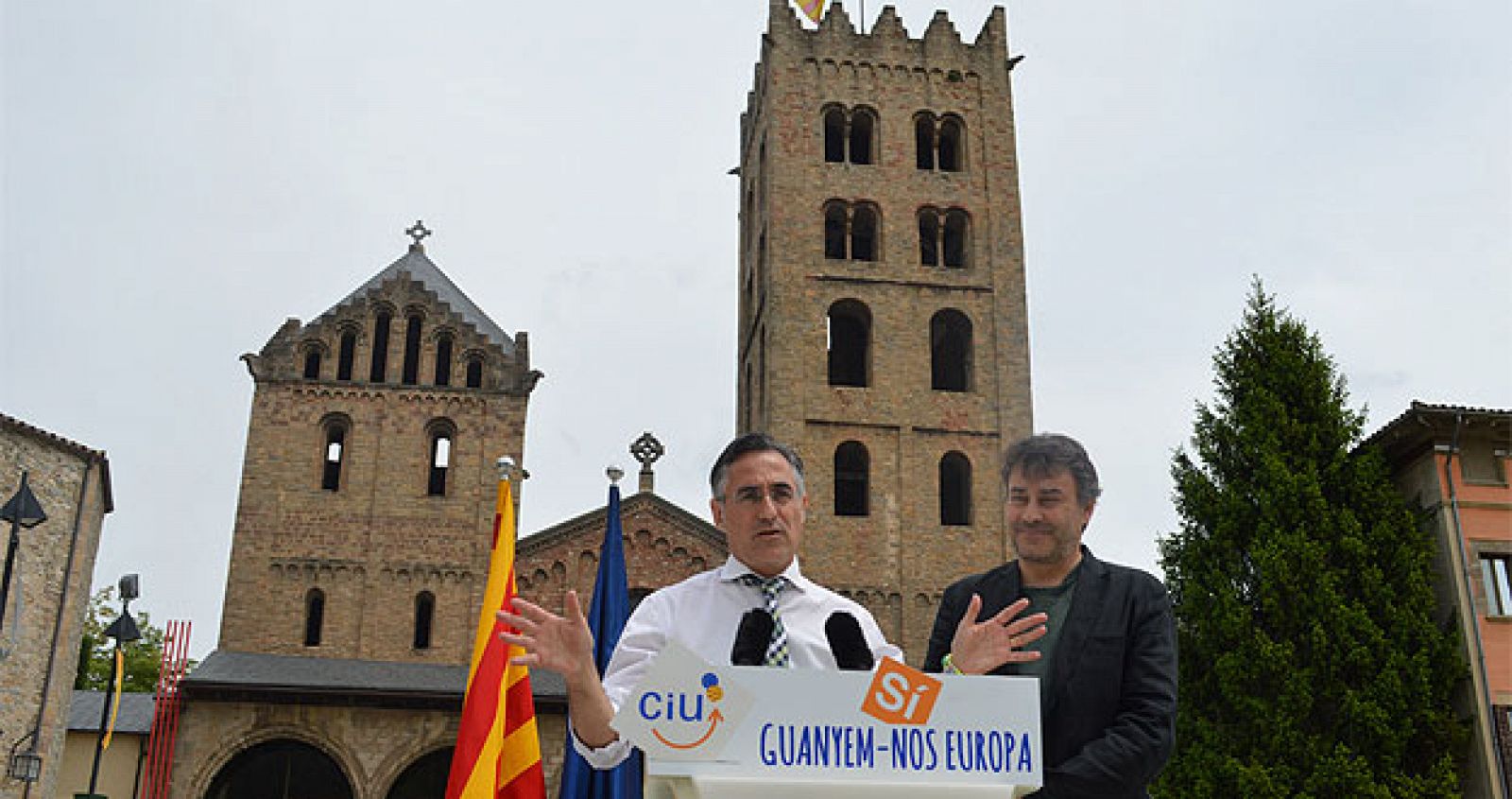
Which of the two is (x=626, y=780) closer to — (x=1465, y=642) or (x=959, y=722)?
(x=959, y=722)

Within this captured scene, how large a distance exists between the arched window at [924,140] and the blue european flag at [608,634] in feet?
76.7

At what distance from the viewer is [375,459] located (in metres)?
29.3

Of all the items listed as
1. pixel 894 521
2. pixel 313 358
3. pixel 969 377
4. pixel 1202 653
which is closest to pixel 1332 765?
pixel 1202 653

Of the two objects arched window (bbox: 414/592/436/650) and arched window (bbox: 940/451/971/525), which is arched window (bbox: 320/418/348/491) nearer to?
arched window (bbox: 414/592/436/650)

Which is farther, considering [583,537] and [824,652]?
[583,537]

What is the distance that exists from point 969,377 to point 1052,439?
2642cm

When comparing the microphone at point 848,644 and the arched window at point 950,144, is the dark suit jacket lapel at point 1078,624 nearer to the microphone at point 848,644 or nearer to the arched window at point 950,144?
the microphone at point 848,644

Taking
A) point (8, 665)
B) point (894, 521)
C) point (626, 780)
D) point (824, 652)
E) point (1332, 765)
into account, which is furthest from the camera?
point (894, 521)

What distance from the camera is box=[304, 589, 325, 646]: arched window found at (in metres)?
28.1

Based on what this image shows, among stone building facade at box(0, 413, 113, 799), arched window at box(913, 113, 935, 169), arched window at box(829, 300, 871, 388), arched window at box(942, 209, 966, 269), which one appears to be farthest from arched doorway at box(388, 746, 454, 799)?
arched window at box(913, 113, 935, 169)

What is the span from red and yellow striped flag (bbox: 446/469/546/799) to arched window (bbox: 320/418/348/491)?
21.6 m

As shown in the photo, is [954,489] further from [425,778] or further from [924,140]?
[425,778]

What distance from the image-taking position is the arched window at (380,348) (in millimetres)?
30172

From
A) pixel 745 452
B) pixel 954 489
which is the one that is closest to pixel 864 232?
pixel 954 489
